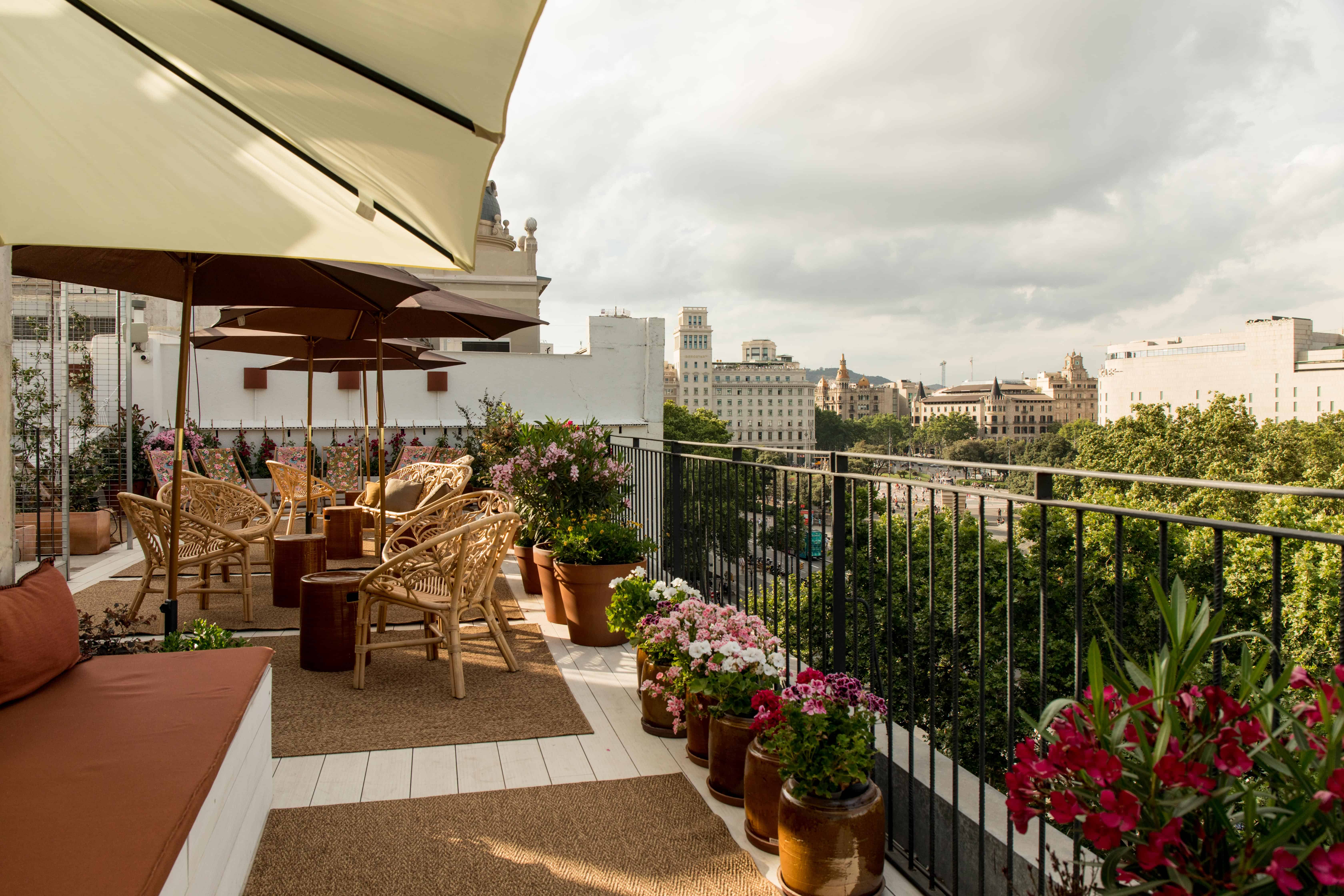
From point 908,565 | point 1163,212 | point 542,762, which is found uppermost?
point 1163,212

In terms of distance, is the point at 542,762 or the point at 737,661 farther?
the point at 542,762

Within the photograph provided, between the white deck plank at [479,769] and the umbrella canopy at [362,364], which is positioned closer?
the white deck plank at [479,769]

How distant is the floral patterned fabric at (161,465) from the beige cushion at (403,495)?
173 centimetres

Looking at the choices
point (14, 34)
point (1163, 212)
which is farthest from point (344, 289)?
point (1163, 212)

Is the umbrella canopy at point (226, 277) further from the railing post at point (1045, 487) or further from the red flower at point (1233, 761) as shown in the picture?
the red flower at point (1233, 761)

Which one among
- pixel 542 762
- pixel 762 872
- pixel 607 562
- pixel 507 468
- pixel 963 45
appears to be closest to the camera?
pixel 762 872

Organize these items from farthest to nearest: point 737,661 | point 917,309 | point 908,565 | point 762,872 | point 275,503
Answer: point 917,309 < point 275,503 < point 737,661 < point 762,872 < point 908,565

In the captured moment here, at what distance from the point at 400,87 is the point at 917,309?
5868 inches

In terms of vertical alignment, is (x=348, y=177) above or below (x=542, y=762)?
above

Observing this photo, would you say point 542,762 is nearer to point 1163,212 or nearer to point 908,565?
point 908,565

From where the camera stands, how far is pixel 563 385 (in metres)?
15.2

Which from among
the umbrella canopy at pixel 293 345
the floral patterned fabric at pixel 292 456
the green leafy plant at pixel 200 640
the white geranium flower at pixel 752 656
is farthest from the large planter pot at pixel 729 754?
the floral patterned fabric at pixel 292 456

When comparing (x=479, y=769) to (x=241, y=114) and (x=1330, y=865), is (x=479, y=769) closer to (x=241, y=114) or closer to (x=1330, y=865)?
(x=241, y=114)

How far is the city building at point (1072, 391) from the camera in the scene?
148m
